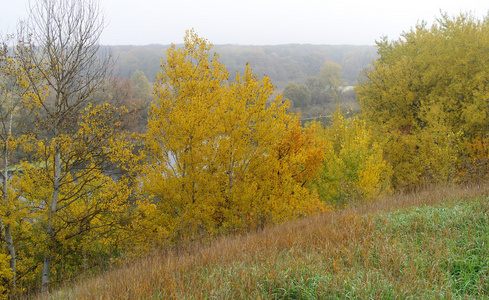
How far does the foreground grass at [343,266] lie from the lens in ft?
10.4

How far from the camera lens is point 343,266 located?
11.9ft

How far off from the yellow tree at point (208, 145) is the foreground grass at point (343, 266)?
18.0 feet

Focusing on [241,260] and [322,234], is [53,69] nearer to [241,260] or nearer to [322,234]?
[241,260]

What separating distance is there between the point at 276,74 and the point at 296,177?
101828 mm

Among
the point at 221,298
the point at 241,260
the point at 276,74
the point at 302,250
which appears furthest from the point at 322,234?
the point at 276,74

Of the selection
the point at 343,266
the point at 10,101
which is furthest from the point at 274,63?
the point at 343,266

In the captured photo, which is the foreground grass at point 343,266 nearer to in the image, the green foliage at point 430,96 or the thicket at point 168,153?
the thicket at point 168,153

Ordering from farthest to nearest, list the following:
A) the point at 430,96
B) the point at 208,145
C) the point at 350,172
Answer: the point at 430,96 < the point at 350,172 < the point at 208,145

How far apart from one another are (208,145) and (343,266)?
837 cm

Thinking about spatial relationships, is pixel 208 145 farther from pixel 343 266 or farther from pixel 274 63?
pixel 274 63

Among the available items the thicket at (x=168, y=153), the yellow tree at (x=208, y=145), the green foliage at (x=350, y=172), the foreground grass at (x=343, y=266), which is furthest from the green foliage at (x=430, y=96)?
the foreground grass at (x=343, y=266)

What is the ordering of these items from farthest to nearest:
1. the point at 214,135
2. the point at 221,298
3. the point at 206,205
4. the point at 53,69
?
the point at 214,135, the point at 206,205, the point at 53,69, the point at 221,298

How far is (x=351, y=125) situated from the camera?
21.9 m

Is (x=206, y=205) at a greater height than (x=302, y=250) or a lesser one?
lesser
